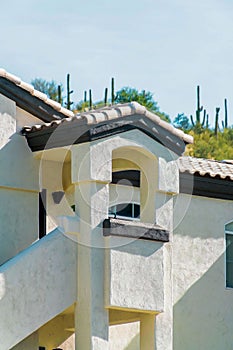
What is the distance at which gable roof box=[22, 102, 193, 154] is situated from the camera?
17516 mm

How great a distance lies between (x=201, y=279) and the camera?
2161cm

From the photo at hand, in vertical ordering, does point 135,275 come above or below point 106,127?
below

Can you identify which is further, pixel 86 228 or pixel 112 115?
pixel 112 115

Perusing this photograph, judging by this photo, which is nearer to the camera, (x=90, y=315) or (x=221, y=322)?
(x=90, y=315)

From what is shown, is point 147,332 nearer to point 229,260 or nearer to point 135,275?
point 135,275

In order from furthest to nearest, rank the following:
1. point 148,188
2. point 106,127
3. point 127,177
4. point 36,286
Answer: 1. point 127,177
2. point 148,188
3. point 106,127
4. point 36,286

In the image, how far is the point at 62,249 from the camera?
17.3 m

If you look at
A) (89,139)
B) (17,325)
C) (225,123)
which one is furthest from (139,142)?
(225,123)

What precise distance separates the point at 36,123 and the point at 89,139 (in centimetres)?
208

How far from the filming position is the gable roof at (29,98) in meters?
18.7

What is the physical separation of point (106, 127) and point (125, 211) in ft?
12.7

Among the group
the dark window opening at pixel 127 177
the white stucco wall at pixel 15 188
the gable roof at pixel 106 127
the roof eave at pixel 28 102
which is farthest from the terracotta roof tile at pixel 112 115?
the dark window opening at pixel 127 177

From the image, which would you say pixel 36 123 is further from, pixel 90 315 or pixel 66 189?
pixel 90 315

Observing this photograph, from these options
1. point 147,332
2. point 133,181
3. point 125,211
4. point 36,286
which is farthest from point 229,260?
point 36,286
